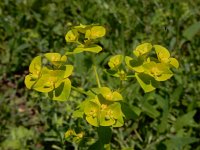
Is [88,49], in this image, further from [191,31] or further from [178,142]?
[191,31]

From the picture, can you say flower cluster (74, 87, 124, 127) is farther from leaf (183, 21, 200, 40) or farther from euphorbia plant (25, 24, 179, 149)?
leaf (183, 21, 200, 40)

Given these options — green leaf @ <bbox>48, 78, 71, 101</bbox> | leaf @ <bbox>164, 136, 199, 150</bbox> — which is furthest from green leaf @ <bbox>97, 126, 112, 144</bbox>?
leaf @ <bbox>164, 136, 199, 150</bbox>

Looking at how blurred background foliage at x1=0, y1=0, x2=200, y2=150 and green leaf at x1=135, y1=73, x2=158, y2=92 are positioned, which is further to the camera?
blurred background foliage at x1=0, y1=0, x2=200, y2=150

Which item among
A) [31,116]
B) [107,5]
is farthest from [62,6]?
[31,116]

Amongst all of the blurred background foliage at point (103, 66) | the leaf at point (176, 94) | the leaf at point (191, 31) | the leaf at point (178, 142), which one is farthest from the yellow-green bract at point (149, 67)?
the leaf at point (191, 31)

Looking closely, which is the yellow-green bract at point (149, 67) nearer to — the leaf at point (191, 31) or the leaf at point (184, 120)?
the leaf at point (184, 120)

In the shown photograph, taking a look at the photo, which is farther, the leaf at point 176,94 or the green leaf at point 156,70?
the leaf at point 176,94

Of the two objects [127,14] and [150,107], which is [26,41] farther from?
[150,107]

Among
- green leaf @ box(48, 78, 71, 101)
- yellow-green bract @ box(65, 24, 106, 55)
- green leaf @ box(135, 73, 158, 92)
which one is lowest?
green leaf @ box(48, 78, 71, 101)
